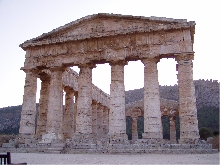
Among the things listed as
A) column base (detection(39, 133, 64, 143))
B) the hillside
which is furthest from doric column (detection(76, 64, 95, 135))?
the hillside

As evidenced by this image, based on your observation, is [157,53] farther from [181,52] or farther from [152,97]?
[152,97]

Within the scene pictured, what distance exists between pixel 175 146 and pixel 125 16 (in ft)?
32.5

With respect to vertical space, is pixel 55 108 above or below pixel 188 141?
above

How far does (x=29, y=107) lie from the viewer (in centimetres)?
2006

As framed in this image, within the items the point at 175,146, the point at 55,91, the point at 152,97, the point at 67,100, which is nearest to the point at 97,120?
the point at 67,100

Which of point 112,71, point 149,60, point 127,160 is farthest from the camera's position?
point 112,71

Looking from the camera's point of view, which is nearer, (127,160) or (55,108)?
(127,160)

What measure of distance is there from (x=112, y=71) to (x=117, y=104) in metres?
2.55

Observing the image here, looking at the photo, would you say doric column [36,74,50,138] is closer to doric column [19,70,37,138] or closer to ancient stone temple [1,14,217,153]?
ancient stone temple [1,14,217,153]

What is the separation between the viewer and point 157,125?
1695 centimetres

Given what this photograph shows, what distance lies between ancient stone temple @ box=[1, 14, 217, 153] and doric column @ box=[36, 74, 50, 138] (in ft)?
0.29

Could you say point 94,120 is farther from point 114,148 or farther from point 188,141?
point 188,141

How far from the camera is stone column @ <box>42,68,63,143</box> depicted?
1883cm

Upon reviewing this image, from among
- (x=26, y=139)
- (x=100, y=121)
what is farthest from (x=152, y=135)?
(x=100, y=121)
